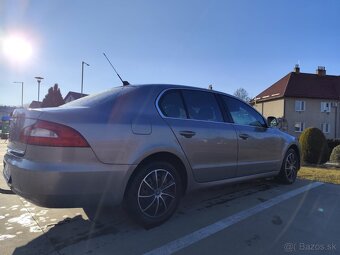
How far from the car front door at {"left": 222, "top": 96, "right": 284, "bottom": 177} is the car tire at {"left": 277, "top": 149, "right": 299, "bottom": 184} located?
0.24 m

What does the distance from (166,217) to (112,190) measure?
0.83 meters

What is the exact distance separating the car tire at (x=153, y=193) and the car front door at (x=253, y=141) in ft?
4.30

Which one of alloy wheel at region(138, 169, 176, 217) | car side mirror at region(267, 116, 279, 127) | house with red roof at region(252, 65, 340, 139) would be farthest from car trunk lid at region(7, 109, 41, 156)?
house with red roof at region(252, 65, 340, 139)

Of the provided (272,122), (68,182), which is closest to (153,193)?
(68,182)

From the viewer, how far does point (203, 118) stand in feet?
14.8

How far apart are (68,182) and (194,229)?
1.49m

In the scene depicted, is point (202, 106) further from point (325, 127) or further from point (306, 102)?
point (325, 127)

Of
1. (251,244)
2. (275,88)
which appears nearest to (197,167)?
(251,244)

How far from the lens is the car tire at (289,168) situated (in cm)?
614

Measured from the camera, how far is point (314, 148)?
14438 millimetres

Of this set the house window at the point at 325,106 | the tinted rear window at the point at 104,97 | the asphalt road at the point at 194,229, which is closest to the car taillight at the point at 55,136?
the tinted rear window at the point at 104,97

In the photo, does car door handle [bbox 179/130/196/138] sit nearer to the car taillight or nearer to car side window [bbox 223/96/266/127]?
car side window [bbox 223/96/266/127]

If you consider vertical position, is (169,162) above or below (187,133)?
below

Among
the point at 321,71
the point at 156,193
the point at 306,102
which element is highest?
the point at 321,71
